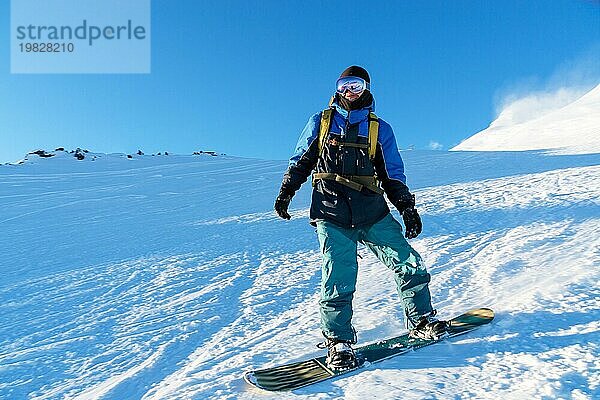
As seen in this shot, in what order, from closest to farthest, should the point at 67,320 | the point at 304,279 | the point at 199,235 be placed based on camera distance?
the point at 67,320, the point at 304,279, the point at 199,235

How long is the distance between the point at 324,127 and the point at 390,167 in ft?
1.61

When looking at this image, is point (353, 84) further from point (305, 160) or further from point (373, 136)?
point (305, 160)

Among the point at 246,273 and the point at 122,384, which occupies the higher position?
the point at 246,273

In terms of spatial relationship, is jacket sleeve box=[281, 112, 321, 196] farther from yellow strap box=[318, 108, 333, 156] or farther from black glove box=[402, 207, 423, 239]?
black glove box=[402, 207, 423, 239]

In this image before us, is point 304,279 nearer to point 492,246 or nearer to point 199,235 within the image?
point 492,246

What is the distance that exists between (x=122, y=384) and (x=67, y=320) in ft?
4.36

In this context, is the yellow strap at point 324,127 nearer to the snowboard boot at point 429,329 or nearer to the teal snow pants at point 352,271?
the teal snow pants at point 352,271

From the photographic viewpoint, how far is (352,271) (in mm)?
2736

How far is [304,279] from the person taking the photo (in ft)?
13.8

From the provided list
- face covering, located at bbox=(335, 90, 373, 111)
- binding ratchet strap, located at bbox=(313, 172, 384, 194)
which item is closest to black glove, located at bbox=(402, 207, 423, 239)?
binding ratchet strap, located at bbox=(313, 172, 384, 194)

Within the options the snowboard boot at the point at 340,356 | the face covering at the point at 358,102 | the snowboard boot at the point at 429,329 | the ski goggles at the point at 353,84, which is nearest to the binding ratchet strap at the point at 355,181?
the face covering at the point at 358,102

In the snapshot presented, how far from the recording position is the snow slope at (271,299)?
7.71 ft

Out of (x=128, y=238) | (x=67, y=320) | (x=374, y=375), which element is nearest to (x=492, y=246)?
(x=374, y=375)

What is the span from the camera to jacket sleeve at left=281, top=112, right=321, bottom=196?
3037 mm
